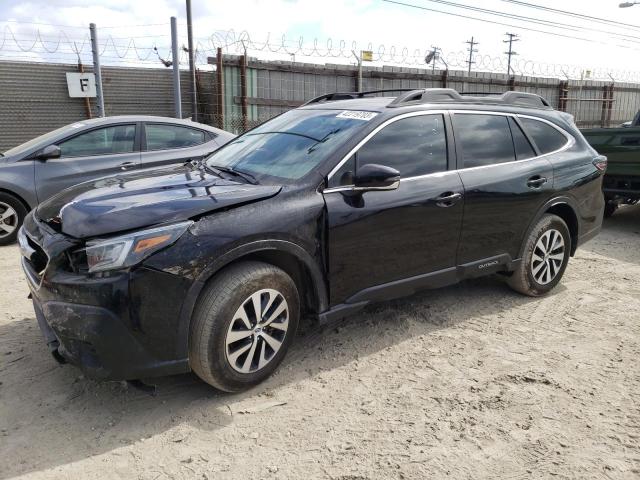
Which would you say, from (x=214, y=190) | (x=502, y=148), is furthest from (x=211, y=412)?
(x=502, y=148)

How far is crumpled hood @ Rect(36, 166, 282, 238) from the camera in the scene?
283 cm

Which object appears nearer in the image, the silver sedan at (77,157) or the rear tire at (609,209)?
the silver sedan at (77,157)

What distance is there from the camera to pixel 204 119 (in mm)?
11516

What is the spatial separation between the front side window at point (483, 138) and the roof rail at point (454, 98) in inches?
7.4

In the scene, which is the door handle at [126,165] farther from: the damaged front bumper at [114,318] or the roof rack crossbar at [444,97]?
the damaged front bumper at [114,318]

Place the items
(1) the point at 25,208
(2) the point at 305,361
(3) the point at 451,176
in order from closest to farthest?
(2) the point at 305,361, (3) the point at 451,176, (1) the point at 25,208

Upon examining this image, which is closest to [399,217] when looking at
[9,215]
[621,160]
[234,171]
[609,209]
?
[234,171]

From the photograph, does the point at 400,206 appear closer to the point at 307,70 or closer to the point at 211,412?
the point at 211,412

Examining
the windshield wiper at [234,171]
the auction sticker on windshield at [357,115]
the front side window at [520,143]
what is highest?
the auction sticker on windshield at [357,115]

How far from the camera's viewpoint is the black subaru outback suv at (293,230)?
2.76 metres

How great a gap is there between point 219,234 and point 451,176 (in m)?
1.91

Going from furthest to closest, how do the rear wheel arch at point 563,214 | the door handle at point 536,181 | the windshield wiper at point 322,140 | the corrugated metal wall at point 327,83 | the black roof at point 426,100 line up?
the corrugated metal wall at point 327,83, the rear wheel arch at point 563,214, the door handle at point 536,181, the black roof at point 426,100, the windshield wiper at point 322,140

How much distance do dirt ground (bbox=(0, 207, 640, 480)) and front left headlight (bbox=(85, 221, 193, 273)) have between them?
0.91 meters

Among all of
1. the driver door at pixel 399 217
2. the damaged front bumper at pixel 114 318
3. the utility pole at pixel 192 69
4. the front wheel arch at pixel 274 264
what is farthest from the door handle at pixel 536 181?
the utility pole at pixel 192 69
